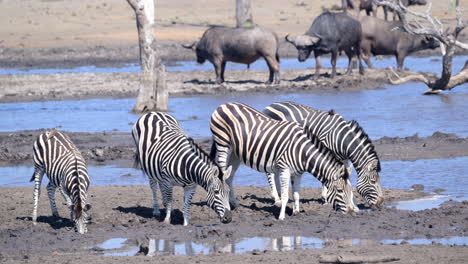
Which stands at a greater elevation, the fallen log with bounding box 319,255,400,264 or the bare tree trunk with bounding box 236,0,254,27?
the bare tree trunk with bounding box 236,0,254,27

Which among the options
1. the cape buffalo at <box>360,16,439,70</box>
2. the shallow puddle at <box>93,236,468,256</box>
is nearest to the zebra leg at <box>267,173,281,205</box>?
the shallow puddle at <box>93,236,468,256</box>

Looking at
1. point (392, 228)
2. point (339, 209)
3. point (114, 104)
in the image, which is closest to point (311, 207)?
point (339, 209)

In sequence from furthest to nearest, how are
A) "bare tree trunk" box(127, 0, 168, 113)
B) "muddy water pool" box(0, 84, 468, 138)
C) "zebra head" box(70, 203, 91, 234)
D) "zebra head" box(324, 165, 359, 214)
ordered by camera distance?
"bare tree trunk" box(127, 0, 168, 113) < "muddy water pool" box(0, 84, 468, 138) < "zebra head" box(324, 165, 359, 214) < "zebra head" box(70, 203, 91, 234)

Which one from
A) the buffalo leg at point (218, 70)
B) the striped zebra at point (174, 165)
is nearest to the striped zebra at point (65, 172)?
the striped zebra at point (174, 165)

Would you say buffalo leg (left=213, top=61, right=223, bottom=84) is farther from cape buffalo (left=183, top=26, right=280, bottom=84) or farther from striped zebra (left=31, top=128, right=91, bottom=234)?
striped zebra (left=31, top=128, right=91, bottom=234)

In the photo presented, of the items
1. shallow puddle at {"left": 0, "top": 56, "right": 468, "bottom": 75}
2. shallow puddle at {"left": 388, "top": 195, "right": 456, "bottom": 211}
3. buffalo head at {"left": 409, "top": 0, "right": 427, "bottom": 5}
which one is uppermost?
buffalo head at {"left": 409, "top": 0, "right": 427, "bottom": 5}

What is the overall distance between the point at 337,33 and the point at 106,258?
1875 cm

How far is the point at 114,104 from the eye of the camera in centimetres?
2209

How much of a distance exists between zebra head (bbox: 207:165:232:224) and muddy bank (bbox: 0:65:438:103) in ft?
45.3

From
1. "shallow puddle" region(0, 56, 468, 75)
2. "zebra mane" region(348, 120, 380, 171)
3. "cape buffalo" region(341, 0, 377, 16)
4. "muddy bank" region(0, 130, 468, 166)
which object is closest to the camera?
"zebra mane" region(348, 120, 380, 171)

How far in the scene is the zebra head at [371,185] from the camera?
10039 millimetres

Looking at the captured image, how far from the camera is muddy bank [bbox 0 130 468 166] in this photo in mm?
14000

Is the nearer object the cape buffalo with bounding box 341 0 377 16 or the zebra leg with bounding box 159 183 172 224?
the zebra leg with bounding box 159 183 172 224

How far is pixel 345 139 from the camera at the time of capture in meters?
10.4
